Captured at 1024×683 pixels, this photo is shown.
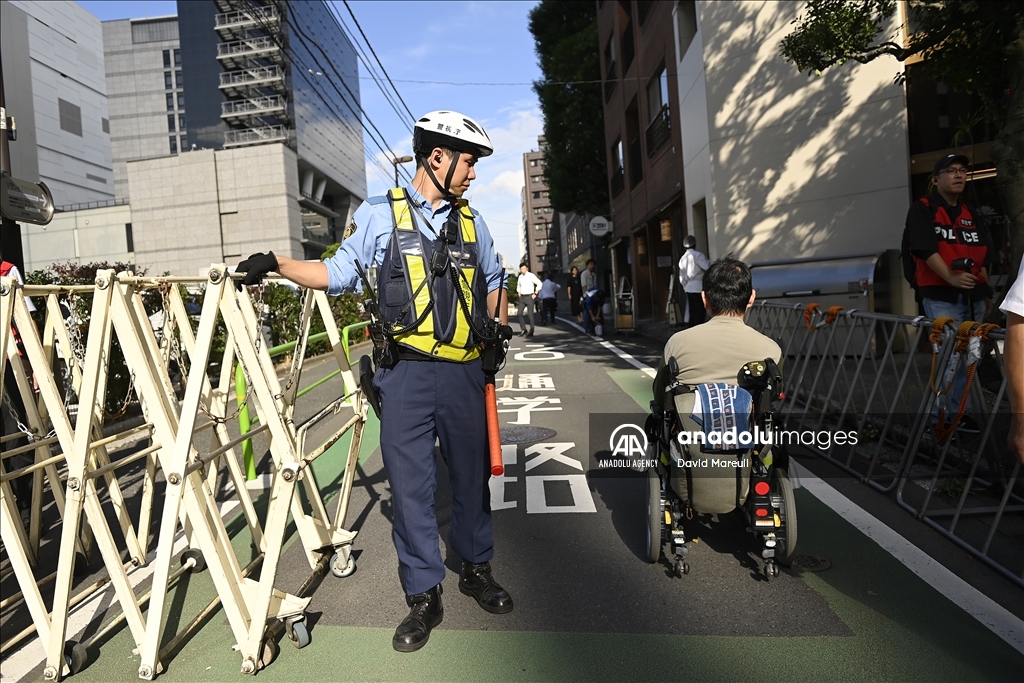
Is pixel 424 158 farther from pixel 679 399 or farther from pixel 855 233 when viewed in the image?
pixel 855 233

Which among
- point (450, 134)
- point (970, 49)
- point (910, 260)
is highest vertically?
point (970, 49)

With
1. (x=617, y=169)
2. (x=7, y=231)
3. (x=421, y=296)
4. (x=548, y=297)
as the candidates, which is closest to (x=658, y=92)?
(x=548, y=297)

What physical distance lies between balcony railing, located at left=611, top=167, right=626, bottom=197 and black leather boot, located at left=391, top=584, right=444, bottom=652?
79.5 feet

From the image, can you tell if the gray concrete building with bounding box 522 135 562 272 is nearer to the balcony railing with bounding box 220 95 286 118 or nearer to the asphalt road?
the balcony railing with bounding box 220 95 286 118

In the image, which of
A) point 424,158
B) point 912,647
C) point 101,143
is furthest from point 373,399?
point 101,143

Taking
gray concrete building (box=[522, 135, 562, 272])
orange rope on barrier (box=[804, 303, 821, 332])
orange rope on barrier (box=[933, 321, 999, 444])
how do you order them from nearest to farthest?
orange rope on barrier (box=[933, 321, 999, 444]) < orange rope on barrier (box=[804, 303, 821, 332]) < gray concrete building (box=[522, 135, 562, 272])

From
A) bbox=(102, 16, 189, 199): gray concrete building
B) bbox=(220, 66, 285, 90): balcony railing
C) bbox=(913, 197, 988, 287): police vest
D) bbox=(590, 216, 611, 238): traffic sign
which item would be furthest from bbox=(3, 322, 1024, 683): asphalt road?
bbox=(102, 16, 189, 199): gray concrete building

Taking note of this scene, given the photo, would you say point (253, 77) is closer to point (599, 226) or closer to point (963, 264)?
point (599, 226)

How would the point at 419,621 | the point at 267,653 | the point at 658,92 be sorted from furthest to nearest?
the point at 658,92 < the point at 419,621 < the point at 267,653

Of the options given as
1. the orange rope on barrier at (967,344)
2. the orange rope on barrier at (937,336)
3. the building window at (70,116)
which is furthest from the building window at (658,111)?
the building window at (70,116)

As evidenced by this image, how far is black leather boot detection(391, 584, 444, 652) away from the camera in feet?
9.73

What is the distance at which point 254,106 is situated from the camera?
65.3m

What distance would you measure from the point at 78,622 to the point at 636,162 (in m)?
22.5

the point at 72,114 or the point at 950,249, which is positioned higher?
the point at 72,114
